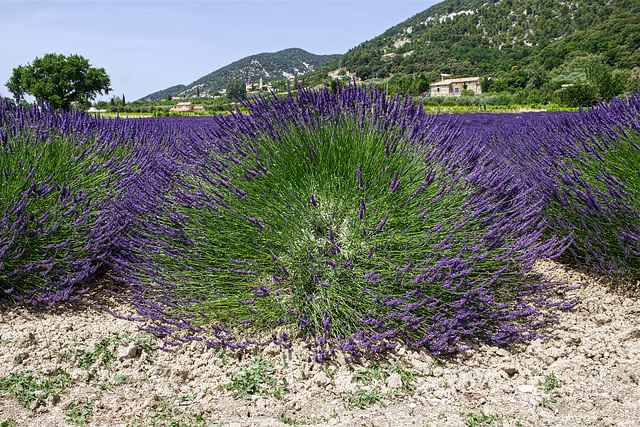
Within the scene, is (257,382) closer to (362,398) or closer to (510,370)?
(362,398)

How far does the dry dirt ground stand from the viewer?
1.86 m

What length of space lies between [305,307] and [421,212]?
3.05 ft

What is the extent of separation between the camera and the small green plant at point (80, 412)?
6.01 ft

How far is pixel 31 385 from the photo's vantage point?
2059 mm

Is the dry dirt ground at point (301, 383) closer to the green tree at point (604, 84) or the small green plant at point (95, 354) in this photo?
the small green plant at point (95, 354)

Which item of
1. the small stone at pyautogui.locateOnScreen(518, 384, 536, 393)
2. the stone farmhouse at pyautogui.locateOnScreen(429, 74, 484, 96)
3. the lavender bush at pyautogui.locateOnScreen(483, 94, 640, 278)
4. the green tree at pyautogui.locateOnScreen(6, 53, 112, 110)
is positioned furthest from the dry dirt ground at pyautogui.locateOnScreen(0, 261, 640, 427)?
the stone farmhouse at pyautogui.locateOnScreen(429, 74, 484, 96)

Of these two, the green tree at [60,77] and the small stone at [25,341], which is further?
the green tree at [60,77]

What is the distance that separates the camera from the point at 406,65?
121 metres

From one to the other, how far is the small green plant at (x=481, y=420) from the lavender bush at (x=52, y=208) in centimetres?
Result: 259

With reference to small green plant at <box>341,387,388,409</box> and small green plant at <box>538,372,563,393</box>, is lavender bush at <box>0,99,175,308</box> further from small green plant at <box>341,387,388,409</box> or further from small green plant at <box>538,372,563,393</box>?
small green plant at <box>538,372,563,393</box>

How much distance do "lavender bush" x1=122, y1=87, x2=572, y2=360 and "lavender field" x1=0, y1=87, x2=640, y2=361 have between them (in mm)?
15

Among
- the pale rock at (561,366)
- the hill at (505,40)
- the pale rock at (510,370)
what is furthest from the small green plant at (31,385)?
the hill at (505,40)

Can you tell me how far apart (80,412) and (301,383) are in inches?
41.5

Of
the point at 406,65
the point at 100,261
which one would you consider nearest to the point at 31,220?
the point at 100,261
